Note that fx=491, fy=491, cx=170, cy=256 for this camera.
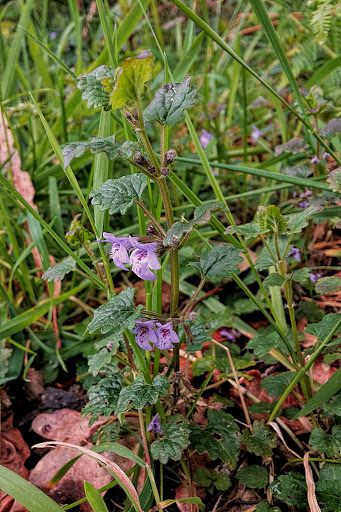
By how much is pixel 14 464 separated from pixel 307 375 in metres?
0.70

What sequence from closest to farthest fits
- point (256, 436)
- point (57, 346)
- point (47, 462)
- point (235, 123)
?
point (256, 436)
point (47, 462)
point (57, 346)
point (235, 123)

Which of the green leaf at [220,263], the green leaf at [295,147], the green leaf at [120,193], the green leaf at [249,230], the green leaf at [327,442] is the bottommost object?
the green leaf at [327,442]

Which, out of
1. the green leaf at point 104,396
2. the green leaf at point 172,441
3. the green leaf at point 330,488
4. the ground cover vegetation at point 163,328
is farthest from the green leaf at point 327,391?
the green leaf at point 104,396

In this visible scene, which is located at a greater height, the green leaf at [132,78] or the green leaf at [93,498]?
the green leaf at [132,78]

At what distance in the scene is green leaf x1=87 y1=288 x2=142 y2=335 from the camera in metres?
0.79

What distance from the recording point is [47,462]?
44.7 inches

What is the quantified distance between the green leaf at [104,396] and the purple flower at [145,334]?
141 mm

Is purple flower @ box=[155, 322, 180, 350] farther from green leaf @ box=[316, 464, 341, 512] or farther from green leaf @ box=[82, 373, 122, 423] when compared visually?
green leaf @ box=[316, 464, 341, 512]

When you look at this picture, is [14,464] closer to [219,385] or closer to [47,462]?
[47,462]

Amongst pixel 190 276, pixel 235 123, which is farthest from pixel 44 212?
pixel 235 123

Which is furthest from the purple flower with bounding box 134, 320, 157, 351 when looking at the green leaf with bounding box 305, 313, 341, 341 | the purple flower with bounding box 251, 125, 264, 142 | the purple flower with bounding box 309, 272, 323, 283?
the purple flower with bounding box 251, 125, 264, 142

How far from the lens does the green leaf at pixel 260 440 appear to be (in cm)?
98

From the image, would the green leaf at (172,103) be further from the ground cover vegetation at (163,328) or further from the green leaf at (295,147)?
the green leaf at (295,147)

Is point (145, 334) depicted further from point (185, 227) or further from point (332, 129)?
point (332, 129)
